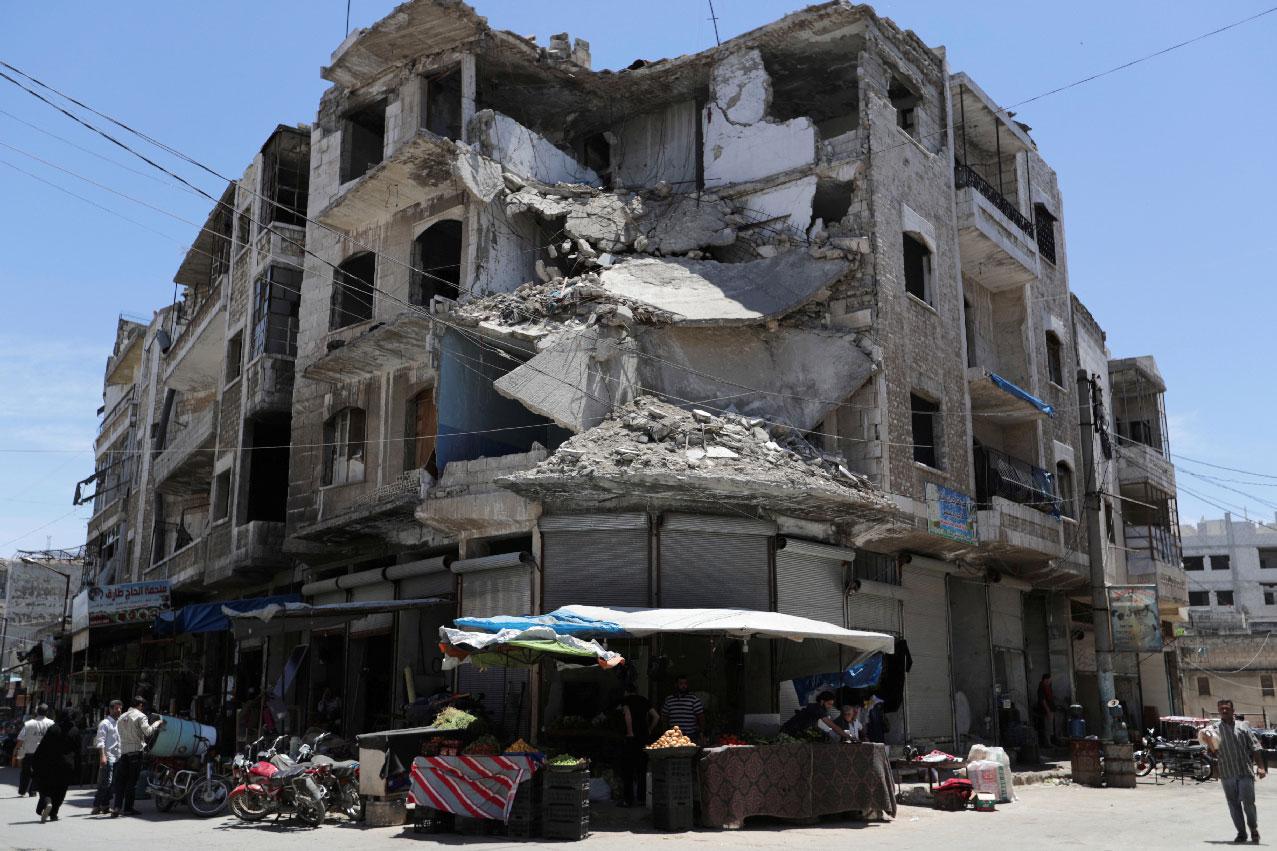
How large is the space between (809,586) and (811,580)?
124 mm

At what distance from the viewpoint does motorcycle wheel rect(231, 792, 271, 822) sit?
1290 cm

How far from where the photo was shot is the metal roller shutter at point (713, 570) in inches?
656

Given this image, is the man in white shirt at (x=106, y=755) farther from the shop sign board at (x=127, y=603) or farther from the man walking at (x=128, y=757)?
the shop sign board at (x=127, y=603)

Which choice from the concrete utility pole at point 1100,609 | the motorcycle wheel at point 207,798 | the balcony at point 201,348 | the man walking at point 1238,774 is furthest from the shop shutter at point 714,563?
the balcony at point 201,348

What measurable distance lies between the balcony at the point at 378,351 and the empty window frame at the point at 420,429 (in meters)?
0.71

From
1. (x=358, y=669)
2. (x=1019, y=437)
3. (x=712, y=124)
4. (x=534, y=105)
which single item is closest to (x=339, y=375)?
(x=358, y=669)

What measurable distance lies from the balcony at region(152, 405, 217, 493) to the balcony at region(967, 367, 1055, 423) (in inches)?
667

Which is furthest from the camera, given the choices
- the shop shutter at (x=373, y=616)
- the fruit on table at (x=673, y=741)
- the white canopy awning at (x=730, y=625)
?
the shop shutter at (x=373, y=616)

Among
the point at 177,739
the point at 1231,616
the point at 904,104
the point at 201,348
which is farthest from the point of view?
the point at 1231,616

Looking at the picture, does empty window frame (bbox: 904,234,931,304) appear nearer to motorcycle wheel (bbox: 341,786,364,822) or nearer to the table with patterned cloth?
the table with patterned cloth

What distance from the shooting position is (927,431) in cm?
2080

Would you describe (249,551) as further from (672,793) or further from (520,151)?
(672,793)

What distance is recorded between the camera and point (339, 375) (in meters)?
21.6

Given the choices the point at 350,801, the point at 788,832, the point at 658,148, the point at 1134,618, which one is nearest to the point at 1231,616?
the point at 1134,618
